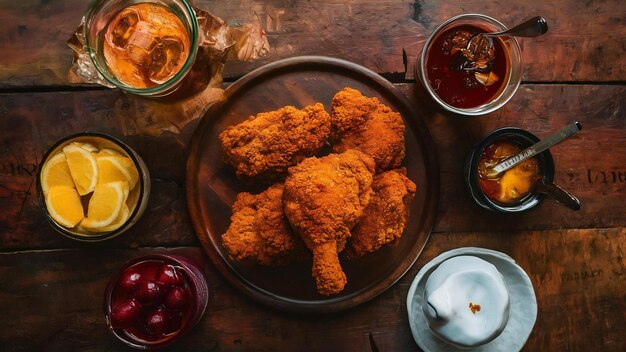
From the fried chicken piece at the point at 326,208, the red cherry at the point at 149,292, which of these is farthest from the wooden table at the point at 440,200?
the fried chicken piece at the point at 326,208

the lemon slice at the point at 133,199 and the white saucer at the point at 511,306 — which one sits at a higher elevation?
the lemon slice at the point at 133,199

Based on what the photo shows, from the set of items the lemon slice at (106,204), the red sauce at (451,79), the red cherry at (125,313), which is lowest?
the red cherry at (125,313)

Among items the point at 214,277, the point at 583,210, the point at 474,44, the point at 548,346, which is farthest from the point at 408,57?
the point at 548,346

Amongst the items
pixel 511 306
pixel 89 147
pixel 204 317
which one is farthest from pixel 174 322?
pixel 511 306

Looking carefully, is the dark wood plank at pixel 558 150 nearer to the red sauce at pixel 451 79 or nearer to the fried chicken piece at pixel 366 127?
the red sauce at pixel 451 79

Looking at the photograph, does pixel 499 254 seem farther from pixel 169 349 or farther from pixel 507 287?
pixel 169 349
